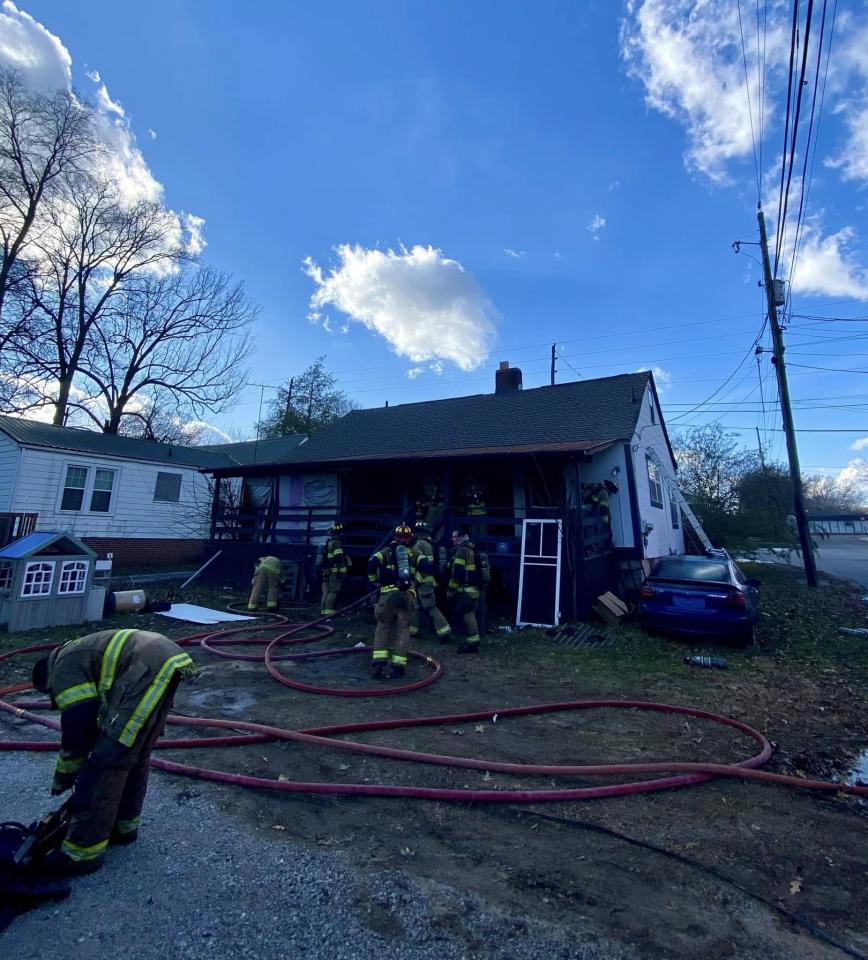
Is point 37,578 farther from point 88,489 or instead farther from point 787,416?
point 787,416

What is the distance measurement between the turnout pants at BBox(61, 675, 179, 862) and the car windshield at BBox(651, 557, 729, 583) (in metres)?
7.56

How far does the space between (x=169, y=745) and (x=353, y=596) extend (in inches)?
298

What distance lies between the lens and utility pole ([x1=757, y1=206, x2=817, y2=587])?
47.0 feet

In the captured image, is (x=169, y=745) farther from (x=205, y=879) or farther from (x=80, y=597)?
(x=80, y=597)

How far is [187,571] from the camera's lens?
54.2 ft

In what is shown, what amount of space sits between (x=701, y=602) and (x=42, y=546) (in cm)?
1021

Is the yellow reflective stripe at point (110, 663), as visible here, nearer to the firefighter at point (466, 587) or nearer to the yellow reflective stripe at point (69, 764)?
the yellow reflective stripe at point (69, 764)

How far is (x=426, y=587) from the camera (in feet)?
26.4

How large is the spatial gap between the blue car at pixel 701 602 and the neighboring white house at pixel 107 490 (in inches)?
504

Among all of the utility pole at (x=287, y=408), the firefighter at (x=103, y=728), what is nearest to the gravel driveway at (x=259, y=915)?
the firefighter at (x=103, y=728)

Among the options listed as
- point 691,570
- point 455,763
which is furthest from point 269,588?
point 691,570

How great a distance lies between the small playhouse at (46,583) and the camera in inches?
305

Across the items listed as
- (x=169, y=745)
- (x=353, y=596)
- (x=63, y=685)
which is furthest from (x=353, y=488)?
(x=63, y=685)

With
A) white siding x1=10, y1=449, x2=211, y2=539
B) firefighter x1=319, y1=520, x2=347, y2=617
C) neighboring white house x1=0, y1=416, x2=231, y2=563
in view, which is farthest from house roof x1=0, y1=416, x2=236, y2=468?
firefighter x1=319, y1=520, x2=347, y2=617
